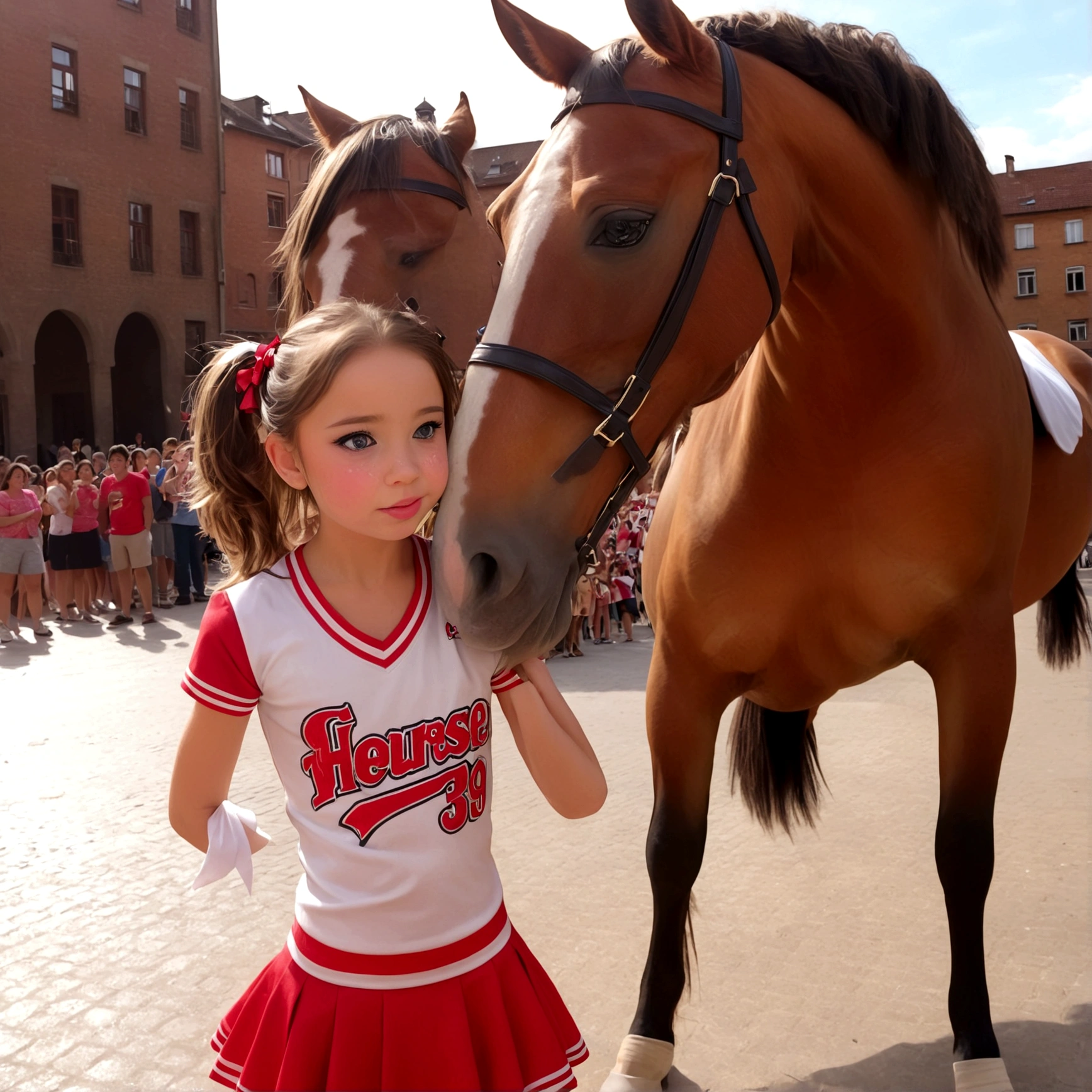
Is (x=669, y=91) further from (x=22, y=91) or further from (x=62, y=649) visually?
(x=22, y=91)

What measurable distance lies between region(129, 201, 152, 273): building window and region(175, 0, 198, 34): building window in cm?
515

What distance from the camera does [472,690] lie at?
1.77 m

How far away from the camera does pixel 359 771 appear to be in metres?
1.69

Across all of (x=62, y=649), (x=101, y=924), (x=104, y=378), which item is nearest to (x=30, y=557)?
(x=62, y=649)

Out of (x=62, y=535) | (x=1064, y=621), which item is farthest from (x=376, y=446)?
(x=62, y=535)

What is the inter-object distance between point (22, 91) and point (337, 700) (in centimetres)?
2948

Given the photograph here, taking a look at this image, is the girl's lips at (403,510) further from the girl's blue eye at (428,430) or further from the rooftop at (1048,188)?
the rooftop at (1048,188)

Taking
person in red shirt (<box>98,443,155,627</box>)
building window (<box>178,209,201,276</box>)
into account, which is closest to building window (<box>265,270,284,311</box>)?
person in red shirt (<box>98,443,155,627</box>)

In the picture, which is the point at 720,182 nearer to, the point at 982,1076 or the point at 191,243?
the point at 982,1076

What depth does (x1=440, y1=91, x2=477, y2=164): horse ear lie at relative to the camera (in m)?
3.75

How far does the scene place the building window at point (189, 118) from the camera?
3103 centimetres

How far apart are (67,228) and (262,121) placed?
13.5m

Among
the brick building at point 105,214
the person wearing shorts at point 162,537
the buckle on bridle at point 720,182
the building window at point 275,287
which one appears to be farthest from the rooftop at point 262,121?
the buckle on bridle at point 720,182

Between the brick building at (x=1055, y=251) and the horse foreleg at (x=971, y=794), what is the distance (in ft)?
182
